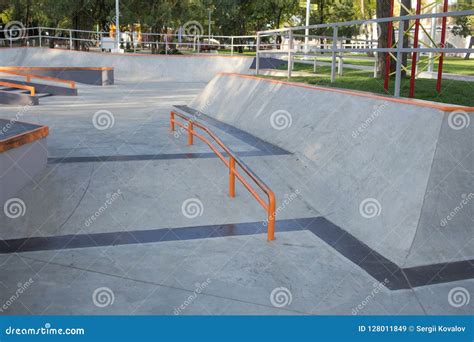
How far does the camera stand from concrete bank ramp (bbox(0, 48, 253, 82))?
3084 cm

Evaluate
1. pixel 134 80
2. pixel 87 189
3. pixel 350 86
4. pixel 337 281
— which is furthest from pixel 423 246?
pixel 134 80

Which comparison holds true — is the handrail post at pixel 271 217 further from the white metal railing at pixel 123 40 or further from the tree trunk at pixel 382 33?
the white metal railing at pixel 123 40

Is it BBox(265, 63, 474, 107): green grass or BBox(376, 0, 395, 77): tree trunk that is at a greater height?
BBox(376, 0, 395, 77): tree trunk

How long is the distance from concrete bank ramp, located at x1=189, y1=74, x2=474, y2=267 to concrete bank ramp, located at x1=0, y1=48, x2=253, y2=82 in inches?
843

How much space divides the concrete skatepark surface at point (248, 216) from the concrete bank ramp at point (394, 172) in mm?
21

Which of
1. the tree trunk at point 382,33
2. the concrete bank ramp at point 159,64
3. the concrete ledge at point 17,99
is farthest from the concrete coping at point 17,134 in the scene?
the concrete bank ramp at point 159,64

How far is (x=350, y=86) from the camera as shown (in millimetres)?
11742

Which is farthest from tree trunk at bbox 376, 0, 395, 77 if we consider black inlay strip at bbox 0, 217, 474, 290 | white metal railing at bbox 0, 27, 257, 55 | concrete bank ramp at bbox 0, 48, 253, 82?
concrete bank ramp at bbox 0, 48, 253, 82

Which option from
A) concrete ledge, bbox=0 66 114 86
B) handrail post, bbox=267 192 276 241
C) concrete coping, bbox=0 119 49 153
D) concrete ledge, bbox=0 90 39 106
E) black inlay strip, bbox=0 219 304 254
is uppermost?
concrete ledge, bbox=0 66 114 86

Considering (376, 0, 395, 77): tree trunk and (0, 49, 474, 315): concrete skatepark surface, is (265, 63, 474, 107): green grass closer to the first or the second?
(376, 0, 395, 77): tree trunk

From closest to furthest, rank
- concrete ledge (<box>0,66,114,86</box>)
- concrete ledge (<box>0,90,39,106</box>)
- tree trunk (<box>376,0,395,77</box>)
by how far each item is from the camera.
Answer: tree trunk (<box>376,0,395,77</box>)
concrete ledge (<box>0,90,39,106</box>)
concrete ledge (<box>0,66,114,86</box>)

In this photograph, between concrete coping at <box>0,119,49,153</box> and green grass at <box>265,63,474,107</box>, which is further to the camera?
green grass at <box>265,63,474,107</box>

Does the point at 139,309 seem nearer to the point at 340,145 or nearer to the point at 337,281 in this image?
the point at 337,281

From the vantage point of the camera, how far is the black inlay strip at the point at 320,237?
19.6ft
